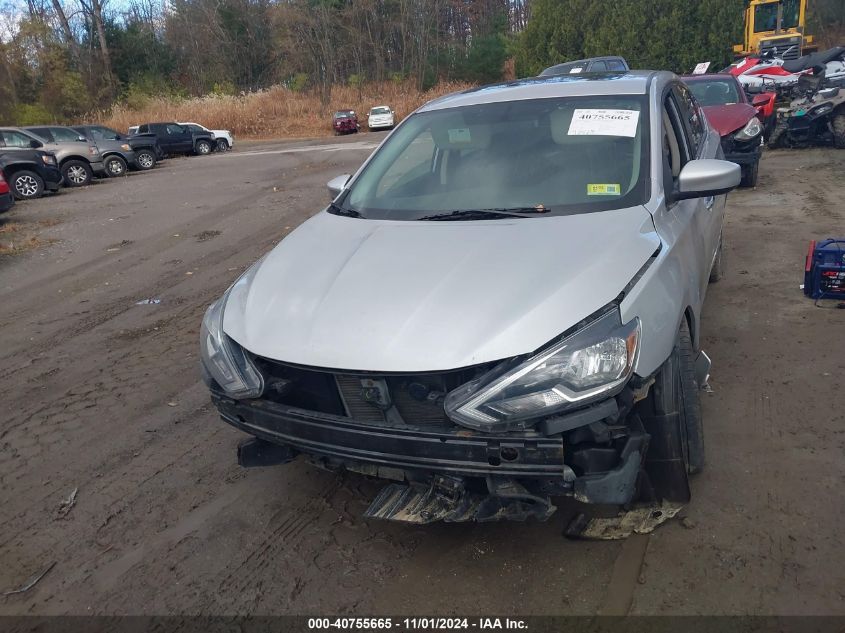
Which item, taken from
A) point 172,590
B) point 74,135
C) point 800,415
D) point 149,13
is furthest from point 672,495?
point 149,13

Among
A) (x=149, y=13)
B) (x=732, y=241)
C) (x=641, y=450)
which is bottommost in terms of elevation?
(x=732, y=241)

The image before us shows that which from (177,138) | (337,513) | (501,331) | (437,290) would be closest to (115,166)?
(177,138)

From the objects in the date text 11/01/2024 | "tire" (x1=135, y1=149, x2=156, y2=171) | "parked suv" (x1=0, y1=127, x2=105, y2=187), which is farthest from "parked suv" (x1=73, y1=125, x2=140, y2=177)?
the date text 11/01/2024

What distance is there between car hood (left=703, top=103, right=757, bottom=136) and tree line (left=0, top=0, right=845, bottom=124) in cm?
2546

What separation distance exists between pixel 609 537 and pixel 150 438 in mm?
2745

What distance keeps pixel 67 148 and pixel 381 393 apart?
18.8m

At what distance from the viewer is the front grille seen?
2.58 metres

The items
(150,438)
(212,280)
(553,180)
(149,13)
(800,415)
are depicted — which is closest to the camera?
(553,180)

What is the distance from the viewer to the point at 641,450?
2.58 metres

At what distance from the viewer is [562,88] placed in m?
4.11

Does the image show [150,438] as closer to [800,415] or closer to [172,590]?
[172,590]

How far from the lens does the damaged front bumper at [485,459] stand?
8.06 ft

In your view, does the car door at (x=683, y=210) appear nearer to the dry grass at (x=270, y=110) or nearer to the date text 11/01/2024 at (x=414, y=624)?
the date text 11/01/2024 at (x=414, y=624)

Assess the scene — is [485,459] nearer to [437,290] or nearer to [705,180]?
[437,290]
